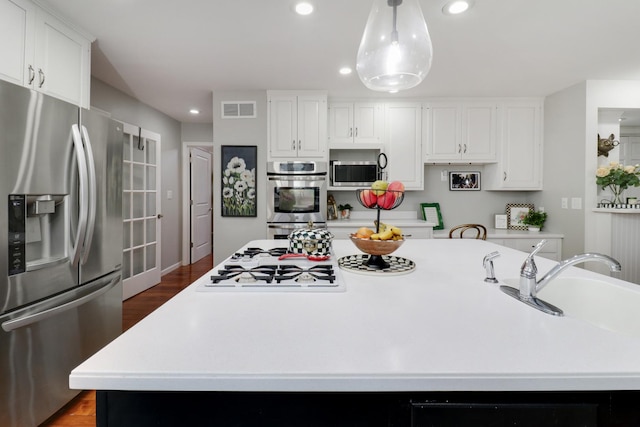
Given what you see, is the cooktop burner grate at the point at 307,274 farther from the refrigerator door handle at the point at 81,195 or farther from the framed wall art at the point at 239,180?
the framed wall art at the point at 239,180

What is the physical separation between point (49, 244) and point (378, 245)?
5.42ft

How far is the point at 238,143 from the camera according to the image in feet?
11.7

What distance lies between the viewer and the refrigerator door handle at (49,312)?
137cm

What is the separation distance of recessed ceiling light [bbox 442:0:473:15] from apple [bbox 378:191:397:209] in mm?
1394

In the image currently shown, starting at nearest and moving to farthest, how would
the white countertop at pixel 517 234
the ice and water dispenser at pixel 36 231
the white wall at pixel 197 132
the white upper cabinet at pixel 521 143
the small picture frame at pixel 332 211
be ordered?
the ice and water dispenser at pixel 36 231 → the white countertop at pixel 517 234 → the white upper cabinet at pixel 521 143 → the small picture frame at pixel 332 211 → the white wall at pixel 197 132

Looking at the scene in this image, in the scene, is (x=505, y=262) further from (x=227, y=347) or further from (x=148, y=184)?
(x=148, y=184)

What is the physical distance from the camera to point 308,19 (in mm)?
2109

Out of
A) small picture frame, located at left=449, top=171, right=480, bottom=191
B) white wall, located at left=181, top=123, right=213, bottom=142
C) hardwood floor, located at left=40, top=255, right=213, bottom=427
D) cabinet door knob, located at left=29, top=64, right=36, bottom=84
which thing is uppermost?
white wall, located at left=181, top=123, right=213, bottom=142

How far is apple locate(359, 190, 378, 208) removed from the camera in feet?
4.40

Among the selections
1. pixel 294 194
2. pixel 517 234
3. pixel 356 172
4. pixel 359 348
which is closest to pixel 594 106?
pixel 517 234

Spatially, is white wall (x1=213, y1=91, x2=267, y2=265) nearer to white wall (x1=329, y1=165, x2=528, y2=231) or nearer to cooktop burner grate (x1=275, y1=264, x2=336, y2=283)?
white wall (x1=329, y1=165, x2=528, y2=231)

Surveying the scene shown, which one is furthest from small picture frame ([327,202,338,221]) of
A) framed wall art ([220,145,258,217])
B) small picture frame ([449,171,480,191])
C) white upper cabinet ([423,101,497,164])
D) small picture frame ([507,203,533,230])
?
small picture frame ([507,203,533,230])

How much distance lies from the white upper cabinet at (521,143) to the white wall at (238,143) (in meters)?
2.76

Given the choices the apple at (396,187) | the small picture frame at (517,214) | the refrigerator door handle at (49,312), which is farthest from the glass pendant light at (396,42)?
the small picture frame at (517,214)
